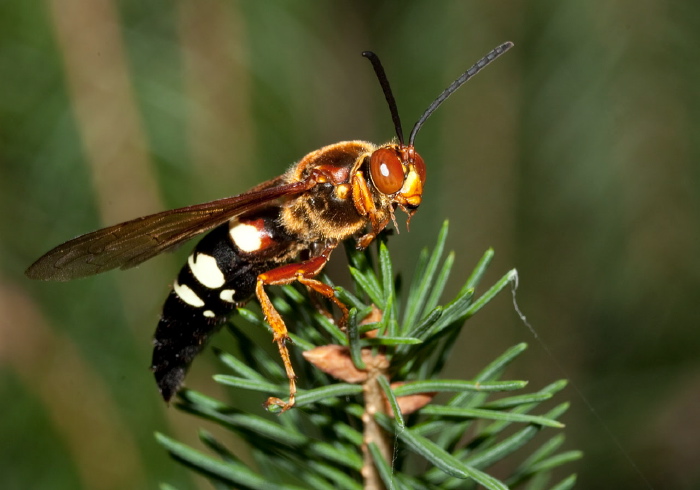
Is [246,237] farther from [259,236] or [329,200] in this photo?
[329,200]

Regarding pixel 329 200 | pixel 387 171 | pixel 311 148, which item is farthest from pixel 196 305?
pixel 311 148

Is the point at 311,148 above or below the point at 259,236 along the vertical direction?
above

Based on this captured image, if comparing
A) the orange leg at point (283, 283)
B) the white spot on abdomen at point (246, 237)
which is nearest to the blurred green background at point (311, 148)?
the white spot on abdomen at point (246, 237)

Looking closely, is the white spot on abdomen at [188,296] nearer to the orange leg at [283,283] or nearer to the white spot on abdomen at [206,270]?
the white spot on abdomen at [206,270]

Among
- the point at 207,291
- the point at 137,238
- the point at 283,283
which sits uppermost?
the point at 137,238

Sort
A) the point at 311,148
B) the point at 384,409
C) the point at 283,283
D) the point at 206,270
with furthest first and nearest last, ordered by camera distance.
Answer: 1. the point at 311,148
2. the point at 206,270
3. the point at 283,283
4. the point at 384,409
